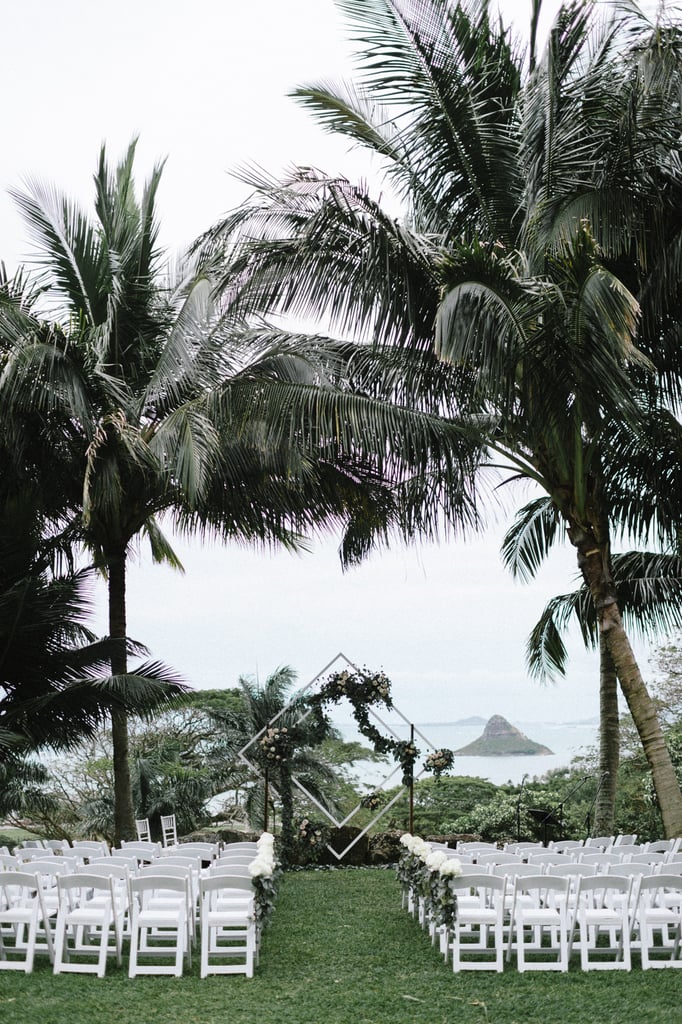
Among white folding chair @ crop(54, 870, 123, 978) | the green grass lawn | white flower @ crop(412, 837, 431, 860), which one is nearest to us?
the green grass lawn

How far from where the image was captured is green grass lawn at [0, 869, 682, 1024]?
22.0 feet

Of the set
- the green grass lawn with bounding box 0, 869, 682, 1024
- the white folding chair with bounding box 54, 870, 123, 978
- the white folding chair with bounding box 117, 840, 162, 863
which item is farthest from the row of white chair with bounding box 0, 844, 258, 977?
the white folding chair with bounding box 117, 840, 162, 863

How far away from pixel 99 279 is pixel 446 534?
6419 mm

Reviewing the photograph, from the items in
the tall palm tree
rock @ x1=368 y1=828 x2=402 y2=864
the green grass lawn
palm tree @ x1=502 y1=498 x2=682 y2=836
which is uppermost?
the tall palm tree

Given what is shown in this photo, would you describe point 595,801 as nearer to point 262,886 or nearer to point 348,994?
point 262,886

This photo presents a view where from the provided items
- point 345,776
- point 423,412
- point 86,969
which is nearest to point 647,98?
point 423,412

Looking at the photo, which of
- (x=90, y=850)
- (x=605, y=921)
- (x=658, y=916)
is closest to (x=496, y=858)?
(x=605, y=921)

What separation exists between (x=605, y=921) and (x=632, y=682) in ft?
10.3

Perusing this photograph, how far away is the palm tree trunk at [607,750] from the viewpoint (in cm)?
1559

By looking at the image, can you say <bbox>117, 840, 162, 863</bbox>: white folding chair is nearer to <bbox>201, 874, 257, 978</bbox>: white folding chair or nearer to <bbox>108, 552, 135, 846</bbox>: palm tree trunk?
<bbox>201, 874, 257, 978</bbox>: white folding chair

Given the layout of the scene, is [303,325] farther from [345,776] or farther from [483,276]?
[345,776]

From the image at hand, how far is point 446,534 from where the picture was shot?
12.7 m

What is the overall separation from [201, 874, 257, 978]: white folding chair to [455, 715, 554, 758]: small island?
2833 centimetres

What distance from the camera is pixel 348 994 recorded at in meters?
7.41
